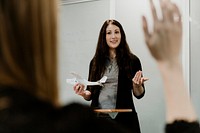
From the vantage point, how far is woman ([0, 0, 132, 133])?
0.52 meters

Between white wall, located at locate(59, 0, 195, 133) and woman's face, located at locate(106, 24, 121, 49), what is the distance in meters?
0.33

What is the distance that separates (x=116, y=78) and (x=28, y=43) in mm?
2411

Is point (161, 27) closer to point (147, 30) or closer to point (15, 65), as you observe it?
point (147, 30)

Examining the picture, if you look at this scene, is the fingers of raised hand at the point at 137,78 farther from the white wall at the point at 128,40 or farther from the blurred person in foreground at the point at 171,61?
the blurred person in foreground at the point at 171,61

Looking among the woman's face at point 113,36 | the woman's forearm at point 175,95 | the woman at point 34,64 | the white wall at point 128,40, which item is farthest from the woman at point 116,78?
the woman at point 34,64

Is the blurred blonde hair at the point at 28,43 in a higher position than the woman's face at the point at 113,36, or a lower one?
lower

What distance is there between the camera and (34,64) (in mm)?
537

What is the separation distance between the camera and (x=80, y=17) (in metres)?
4.19

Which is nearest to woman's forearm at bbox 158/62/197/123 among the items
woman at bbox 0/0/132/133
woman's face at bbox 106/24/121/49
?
woman at bbox 0/0/132/133

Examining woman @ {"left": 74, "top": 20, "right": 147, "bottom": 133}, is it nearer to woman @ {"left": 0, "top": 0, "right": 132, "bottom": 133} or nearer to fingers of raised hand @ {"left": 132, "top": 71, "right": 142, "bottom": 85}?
fingers of raised hand @ {"left": 132, "top": 71, "right": 142, "bottom": 85}

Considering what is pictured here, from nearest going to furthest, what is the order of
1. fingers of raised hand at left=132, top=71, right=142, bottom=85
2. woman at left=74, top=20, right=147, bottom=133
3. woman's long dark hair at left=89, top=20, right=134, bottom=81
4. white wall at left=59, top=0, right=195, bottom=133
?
fingers of raised hand at left=132, top=71, right=142, bottom=85, woman at left=74, top=20, right=147, bottom=133, woman's long dark hair at left=89, top=20, right=134, bottom=81, white wall at left=59, top=0, right=195, bottom=133

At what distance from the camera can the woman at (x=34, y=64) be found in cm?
52

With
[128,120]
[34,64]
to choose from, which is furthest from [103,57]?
[34,64]

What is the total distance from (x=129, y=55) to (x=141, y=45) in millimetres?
683
